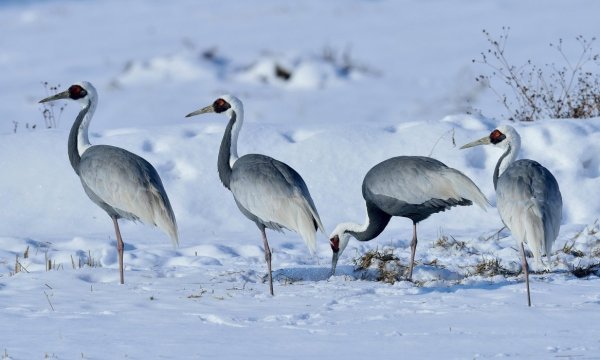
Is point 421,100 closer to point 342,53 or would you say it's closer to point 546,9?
point 342,53

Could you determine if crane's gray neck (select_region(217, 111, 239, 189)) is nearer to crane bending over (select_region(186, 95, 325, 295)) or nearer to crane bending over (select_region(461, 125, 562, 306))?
crane bending over (select_region(186, 95, 325, 295))

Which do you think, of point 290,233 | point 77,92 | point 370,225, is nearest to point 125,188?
point 77,92

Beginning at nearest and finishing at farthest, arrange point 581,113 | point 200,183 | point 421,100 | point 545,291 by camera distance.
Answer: point 545,291 → point 200,183 → point 581,113 → point 421,100

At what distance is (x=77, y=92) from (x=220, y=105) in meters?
1.13

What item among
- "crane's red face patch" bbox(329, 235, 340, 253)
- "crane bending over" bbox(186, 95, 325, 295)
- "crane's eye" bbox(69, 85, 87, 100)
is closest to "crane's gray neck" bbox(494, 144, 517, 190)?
"crane's red face patch" bbox(329, 235, 340, 253)

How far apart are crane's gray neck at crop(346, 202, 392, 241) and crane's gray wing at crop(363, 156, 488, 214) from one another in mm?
204

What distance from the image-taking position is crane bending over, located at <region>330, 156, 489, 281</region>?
8.64 metres

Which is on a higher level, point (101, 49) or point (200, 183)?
point (101, 49)

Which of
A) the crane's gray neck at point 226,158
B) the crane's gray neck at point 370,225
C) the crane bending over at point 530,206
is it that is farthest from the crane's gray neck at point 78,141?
the crane bending over at point 530,206

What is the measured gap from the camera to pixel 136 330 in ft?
22.3

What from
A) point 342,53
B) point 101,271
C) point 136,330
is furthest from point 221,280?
point 342,53

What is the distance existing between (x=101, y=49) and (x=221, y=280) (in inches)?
694

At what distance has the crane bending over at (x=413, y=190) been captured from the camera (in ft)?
28.3

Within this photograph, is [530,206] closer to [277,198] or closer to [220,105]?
[277,198]
